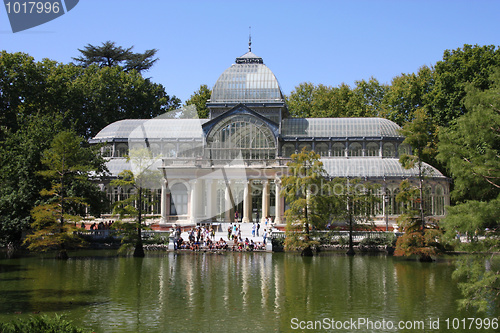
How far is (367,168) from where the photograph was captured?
216 feet

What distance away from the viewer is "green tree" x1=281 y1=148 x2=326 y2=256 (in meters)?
47.2

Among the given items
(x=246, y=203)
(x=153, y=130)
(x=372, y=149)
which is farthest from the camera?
(x=153, y=130)

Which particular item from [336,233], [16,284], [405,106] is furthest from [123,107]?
[16,284]

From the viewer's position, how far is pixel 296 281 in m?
34.0

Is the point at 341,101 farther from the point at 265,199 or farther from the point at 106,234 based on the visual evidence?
the point at 106,234

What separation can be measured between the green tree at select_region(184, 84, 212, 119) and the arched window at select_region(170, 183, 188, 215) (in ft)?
88.6

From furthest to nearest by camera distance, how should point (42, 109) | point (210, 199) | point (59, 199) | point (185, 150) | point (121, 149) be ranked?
point (42, 109) < point (121, 149) < point (185, 150) < point (210, 199) < point (59, 199)

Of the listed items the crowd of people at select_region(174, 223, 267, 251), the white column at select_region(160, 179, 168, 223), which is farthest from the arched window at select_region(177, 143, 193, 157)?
the crowd of people at select_region(174, 223, 267, 251)

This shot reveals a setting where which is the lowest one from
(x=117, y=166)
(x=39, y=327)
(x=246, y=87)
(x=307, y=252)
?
(x=39, y=327)

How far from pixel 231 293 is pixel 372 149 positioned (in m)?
42.9

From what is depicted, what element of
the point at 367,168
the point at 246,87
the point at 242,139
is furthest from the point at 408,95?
the point at 242,139

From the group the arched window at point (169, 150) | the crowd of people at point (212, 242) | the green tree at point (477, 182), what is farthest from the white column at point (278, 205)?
the green tree at point (477, 182)

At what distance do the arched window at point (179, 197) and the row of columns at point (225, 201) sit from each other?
0.60 metres

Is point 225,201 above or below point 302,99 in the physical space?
below
